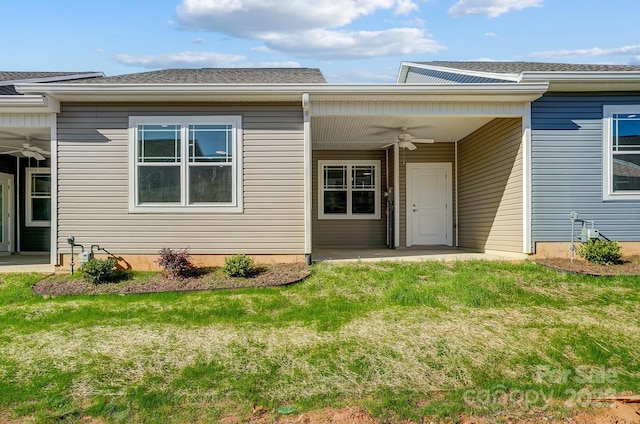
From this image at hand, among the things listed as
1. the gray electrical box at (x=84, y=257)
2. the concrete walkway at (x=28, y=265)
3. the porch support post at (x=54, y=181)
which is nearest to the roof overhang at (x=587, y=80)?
the gray electrical box at (x=84, y=257)

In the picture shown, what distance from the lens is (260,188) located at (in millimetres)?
7129

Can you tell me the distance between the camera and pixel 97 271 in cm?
630

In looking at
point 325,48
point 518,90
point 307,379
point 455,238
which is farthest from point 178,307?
point 325,48

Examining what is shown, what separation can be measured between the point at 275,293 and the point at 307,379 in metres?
2.33

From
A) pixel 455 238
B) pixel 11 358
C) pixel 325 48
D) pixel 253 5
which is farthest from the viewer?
pixel 325 48

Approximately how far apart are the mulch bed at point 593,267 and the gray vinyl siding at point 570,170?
459mm

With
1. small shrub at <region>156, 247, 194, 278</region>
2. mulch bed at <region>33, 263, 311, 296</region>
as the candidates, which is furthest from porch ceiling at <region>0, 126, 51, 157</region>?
small shrub at <region>156, 247, 194, 278</region>

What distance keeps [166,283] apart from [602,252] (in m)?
6.60

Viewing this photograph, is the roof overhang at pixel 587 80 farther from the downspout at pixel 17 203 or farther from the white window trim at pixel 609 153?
the downspout at pixel 17 203

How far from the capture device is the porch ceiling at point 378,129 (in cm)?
785

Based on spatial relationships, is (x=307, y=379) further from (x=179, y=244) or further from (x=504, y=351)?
(x=179, y=244)

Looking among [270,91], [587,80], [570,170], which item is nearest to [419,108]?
[270,91]

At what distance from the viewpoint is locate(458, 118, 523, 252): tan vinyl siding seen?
7469 millimetres

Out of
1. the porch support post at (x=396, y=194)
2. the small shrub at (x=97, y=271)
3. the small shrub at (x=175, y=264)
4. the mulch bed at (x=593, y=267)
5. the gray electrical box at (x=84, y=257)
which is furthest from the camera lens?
the porch support post at (x=396, y=194)
